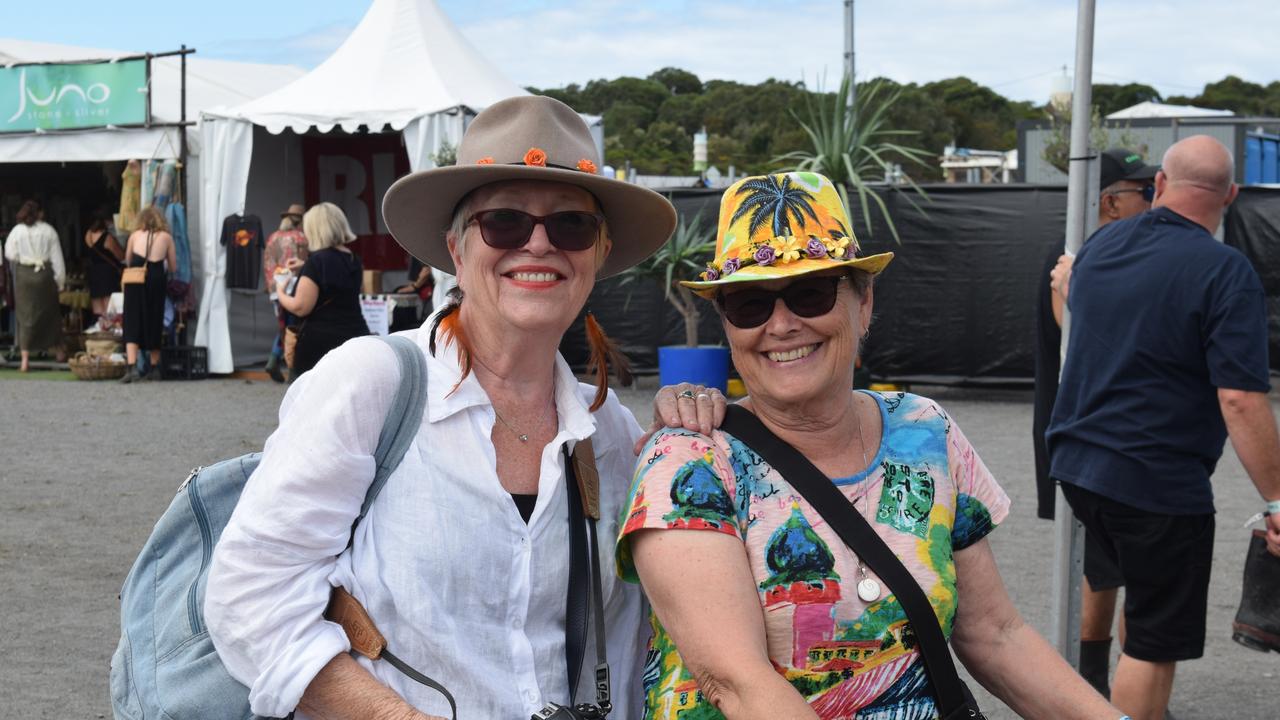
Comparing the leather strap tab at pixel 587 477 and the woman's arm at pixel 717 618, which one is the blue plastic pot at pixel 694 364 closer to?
the leather strap tab at pixel 587 477

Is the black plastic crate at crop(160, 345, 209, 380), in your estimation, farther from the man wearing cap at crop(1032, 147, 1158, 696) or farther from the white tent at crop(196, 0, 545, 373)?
the man wearing cap at crop(1032, 147, 1158, 696)

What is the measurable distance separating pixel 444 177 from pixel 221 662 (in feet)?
2.95

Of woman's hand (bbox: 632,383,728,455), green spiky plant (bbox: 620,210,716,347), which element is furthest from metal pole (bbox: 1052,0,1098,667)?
green spiky plant (bbox: 620,210,716,347)

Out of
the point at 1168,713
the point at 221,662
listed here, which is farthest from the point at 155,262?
the point at 221,662

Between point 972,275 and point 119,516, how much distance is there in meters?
8.32

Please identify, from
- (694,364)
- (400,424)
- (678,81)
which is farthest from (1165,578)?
(678,81)

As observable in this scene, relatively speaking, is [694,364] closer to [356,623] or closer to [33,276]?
[33,276]

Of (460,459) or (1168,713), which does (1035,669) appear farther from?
(1168,713)

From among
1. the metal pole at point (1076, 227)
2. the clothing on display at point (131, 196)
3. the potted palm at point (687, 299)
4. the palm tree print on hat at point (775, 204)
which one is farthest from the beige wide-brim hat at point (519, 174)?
the clothing on display at point (131, 196)

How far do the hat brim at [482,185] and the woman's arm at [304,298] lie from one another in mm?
6227

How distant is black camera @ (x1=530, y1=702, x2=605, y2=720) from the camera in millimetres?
2125

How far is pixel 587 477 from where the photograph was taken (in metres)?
2.34

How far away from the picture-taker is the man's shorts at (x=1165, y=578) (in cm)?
406

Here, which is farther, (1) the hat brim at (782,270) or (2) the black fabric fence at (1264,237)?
(2) the black fabric fence at (1264,237)
